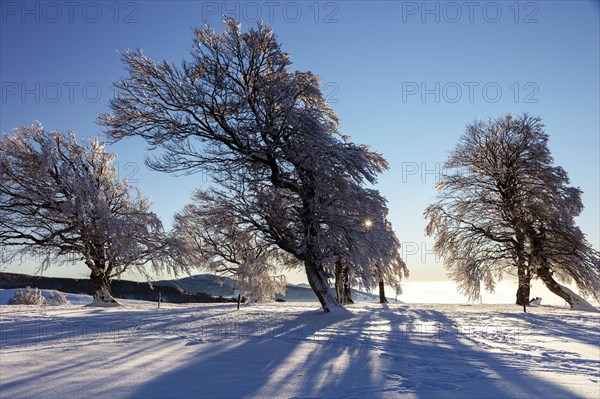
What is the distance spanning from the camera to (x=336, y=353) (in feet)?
23.0

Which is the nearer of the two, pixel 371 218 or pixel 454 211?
pixel 371 218

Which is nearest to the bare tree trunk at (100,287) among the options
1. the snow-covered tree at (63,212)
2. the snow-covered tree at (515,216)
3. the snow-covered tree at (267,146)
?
the snow-covered tree at (63,212)

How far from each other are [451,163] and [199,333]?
60.8 ft

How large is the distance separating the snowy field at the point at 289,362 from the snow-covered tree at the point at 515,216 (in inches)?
459

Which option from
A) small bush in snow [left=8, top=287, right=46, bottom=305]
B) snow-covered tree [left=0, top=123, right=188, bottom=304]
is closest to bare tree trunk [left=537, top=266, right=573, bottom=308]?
snow-covered tree [left=0, top=123, right=188, bottom=304]

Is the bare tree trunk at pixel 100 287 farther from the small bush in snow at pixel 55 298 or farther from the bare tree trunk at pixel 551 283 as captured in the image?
the bare tree trunk at pixel 551 283

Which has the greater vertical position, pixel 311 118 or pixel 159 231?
pixel 311 118

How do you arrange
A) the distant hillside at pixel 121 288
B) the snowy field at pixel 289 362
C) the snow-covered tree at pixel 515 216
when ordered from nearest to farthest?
1. the snowy field at pixel 289 362
2. the snow-covered tree at pixel 515 216
3. the distant hillside at pixel 121 288

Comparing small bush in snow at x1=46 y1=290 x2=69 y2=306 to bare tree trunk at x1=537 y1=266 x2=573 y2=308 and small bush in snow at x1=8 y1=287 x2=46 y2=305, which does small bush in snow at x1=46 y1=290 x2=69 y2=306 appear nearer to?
small bush in snow at x1=8 y1=287 x2=46 y2=305

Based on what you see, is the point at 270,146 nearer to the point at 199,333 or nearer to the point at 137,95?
the point at 137,95

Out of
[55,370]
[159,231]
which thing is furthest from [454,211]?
[55,370]

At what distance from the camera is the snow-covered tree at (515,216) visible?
20453 mm

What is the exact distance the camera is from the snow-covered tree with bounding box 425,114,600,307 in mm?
20453

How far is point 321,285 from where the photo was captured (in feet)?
49.0
